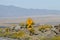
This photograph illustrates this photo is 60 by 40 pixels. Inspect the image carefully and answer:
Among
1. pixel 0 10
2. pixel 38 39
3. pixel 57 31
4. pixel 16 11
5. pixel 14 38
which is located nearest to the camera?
pixel 38 39

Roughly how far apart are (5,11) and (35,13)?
19.1 metres

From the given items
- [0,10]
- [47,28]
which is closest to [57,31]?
[47,28]

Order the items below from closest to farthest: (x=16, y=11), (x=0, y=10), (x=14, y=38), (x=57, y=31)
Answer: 1. (x=14, y=38)
2. (x=57, y=31)
3. (x=0, y=10)
4. (x=16, y=11)

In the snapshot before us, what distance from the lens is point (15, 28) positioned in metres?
51.0

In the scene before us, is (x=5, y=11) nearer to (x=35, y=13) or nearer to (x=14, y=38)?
(x=35, y=13)

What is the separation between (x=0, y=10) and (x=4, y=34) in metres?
137

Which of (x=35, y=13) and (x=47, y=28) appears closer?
(x=47, y=28)

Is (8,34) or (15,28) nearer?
(8,34)

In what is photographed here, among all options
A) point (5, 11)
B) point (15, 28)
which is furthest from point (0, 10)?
point (15, 28)

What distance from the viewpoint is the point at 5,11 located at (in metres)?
189

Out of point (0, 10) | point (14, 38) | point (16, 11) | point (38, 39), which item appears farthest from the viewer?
point (16, 11)

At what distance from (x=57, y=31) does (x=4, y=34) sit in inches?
328

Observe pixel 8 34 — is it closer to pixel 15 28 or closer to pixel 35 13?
pixel 15 28

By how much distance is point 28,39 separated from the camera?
37.8m
